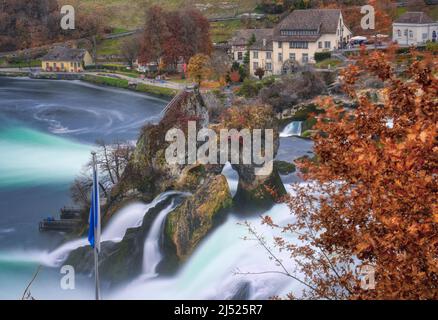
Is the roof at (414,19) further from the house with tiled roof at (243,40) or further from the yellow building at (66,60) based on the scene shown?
the yellow building at (66,60)

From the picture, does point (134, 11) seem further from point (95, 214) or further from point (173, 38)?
point (95, 214)

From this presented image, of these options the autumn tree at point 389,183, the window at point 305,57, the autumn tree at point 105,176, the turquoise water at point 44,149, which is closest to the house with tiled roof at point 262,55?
the window at point 305,57

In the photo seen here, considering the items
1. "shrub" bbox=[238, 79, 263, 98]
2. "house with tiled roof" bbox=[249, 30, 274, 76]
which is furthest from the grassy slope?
"shrub" bbox=[238, 79, 263, 98]

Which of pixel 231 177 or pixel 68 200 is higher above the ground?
pixel 231 177

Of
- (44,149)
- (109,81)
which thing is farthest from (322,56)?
(44,149)

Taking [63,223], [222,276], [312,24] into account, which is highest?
[312,24]

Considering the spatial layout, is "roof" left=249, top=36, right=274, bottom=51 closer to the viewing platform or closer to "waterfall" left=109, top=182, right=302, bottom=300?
the viewing platform
